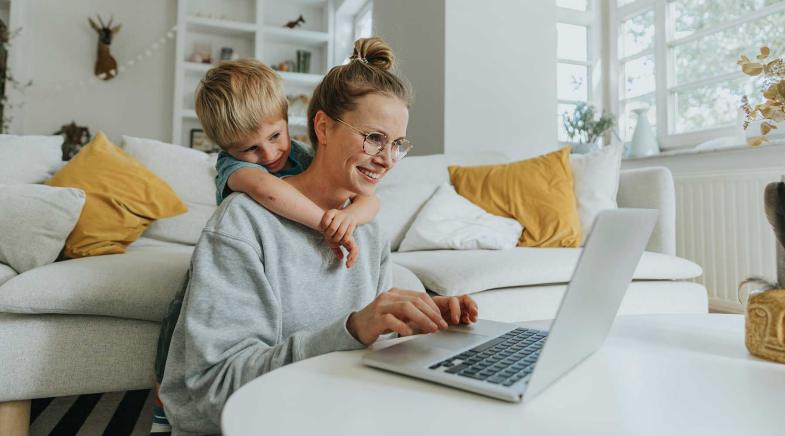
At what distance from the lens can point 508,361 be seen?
601mm

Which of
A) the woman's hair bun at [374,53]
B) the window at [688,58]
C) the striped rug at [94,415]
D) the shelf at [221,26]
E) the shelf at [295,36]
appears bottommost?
the striped rug at [94,415]

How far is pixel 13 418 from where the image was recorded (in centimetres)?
119

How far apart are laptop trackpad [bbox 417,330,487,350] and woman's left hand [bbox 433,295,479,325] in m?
0.04

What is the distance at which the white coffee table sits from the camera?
45cm

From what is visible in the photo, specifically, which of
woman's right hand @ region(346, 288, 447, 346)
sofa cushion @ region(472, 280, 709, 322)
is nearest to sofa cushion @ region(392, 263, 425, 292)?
sofa cushion @ region(472, 280, 709, 322)

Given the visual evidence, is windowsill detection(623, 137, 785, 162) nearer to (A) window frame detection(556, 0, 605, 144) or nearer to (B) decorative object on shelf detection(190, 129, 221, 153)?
(A) window frame detection(556, 0, 605, 144)

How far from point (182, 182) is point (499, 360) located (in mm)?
1823

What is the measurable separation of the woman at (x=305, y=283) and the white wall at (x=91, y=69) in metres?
4.24

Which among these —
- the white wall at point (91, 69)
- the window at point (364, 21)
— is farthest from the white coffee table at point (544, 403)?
the white wall at point (91, 69)

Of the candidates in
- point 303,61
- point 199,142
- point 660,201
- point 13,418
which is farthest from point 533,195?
point 303,61

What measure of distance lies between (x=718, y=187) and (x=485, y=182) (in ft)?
4.55

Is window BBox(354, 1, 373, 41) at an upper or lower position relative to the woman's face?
upper

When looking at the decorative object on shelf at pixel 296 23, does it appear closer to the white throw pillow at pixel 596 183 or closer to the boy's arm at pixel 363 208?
the white throw pillow at pixel 596 183

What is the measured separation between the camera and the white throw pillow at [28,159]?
1.85 metres
